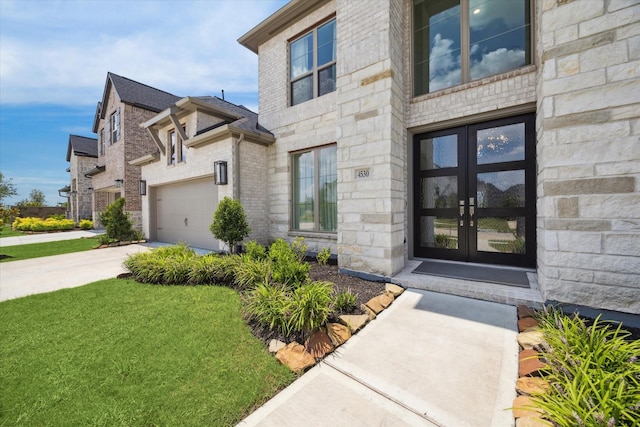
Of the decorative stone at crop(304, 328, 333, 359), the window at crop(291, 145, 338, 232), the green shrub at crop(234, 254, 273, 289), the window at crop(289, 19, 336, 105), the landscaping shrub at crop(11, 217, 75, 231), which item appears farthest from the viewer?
the landscaping shrub at crop(11, 217, 75, 231)

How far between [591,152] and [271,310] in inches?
157

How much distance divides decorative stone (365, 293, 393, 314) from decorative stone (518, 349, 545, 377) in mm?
1418

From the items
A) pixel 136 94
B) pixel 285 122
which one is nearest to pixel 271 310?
pixel 285 122

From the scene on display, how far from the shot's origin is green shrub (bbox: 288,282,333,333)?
101 inches

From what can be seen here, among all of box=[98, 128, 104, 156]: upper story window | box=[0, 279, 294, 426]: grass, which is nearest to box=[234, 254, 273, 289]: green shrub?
box=[0, 279, 294, 426]: grass

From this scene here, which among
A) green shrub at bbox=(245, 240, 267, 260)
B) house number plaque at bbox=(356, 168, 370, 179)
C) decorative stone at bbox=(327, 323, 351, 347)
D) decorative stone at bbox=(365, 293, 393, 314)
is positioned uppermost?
house number plaque at bbox=(356, 168, 370, 179)

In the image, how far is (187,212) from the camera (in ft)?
27.2

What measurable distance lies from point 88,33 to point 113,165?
7.87 metres

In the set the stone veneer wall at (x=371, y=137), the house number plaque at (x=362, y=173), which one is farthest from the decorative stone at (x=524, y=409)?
the house number plaque at (x=362, y=173)

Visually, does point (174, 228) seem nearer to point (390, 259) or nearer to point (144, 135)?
point (144, 135)

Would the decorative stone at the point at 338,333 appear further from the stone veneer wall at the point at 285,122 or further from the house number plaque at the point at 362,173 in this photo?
the stone veneer wall at the point at 285,122

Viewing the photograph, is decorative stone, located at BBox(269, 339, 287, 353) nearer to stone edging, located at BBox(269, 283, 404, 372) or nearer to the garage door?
stone edging, located at BBox(269, 283, 404, 372)

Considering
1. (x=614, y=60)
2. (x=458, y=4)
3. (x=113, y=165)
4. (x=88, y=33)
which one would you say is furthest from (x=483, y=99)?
(x=113, y=165)

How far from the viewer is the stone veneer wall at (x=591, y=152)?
2553mm
